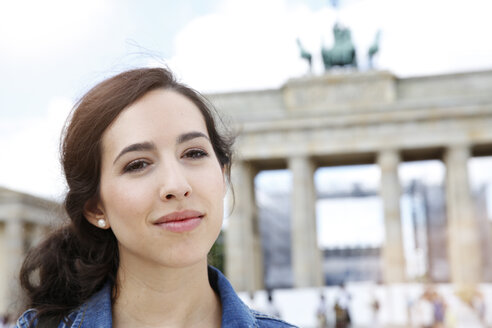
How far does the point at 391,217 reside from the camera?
1781 inches

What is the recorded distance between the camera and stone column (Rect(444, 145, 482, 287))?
1729 inches

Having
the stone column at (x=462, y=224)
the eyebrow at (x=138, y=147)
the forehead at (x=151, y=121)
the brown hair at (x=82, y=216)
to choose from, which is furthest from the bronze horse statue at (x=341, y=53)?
the eyebrow at (x=138, y=147)

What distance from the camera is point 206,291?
3223 millimetres

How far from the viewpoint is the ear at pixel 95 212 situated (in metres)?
3.19

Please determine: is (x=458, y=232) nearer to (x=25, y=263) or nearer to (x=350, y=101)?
(x=350, y=101)

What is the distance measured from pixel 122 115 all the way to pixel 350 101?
147 feet

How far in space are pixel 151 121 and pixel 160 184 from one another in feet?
1.09

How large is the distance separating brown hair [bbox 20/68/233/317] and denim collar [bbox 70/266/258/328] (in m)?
0.11

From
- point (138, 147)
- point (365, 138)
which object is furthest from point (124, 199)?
point (365, 138)

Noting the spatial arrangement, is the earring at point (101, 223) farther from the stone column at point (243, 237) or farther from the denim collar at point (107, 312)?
the stone column at point (243, 237)

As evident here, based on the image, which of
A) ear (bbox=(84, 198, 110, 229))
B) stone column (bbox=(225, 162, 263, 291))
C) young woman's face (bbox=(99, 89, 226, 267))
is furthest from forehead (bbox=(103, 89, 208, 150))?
stone column (bbox=(225, 162, 263, 291))

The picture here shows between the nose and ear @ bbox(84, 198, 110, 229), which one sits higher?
the nose

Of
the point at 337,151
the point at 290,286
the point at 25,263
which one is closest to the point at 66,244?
the point at 25,263

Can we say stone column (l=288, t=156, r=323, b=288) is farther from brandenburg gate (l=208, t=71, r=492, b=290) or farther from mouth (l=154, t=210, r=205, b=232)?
mouth (l=154, t=210, r=205, b=232)
